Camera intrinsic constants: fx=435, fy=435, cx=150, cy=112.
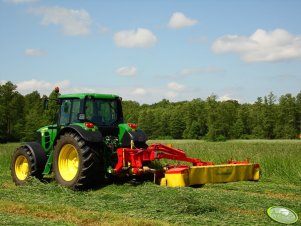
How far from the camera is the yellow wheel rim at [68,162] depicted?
1024 centimetres

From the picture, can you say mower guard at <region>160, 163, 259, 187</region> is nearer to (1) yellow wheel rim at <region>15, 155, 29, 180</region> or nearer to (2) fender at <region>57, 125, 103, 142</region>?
(2) fender at <region>57, 125, 103, 142</region>

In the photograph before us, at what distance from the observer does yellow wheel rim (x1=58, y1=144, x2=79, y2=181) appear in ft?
33.6

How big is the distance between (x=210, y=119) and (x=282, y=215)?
65462mm

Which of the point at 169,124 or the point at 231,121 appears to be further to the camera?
the point at 169,124

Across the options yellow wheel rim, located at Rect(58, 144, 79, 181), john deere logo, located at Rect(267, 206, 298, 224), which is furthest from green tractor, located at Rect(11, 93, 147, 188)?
john deere logo, located at Rect(267, 206, 298, 224)

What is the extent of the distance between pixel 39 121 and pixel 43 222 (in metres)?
60.8

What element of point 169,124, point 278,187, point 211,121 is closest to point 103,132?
point 278,187

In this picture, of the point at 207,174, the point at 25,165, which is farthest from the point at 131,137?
the point at 25,165

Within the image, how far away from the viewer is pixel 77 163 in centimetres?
1024

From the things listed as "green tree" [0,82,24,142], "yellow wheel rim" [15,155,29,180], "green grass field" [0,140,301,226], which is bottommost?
"green grass field" [0,140,301,226]

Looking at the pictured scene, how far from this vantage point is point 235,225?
5.95 m

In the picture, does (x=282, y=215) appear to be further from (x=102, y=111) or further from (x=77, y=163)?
(x=102, y=111)

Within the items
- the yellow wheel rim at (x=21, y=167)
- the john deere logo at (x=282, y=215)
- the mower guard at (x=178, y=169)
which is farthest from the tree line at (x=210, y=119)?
the john deere logo at (x=282, y=215)

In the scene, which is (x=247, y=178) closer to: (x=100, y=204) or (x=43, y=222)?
(x=100, y=204)
